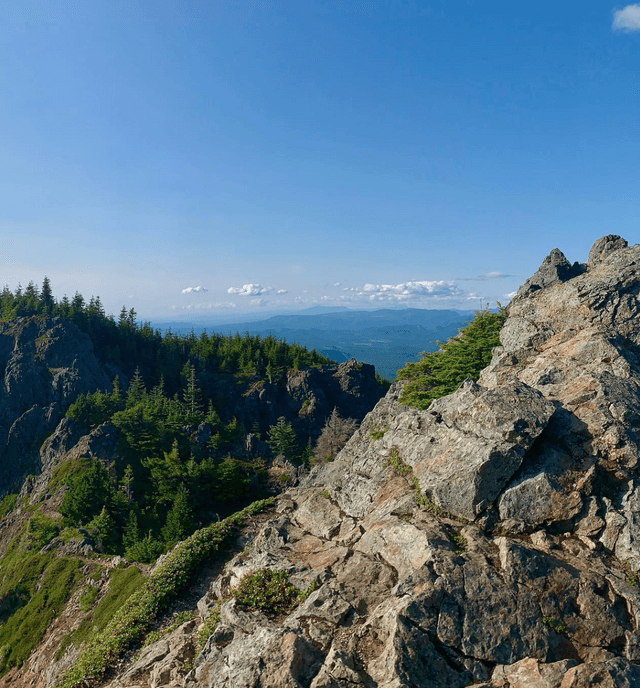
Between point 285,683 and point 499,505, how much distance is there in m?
8.79

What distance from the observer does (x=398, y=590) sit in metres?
12.4

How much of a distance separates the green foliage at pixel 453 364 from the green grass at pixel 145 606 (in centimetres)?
1683

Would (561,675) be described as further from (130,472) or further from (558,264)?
(130,472)

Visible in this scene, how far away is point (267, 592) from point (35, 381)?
4254 inches

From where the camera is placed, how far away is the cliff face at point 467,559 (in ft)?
36.2

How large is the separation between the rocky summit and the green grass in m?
1.09

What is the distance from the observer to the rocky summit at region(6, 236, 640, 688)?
36.3 feet

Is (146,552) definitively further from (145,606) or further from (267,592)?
(267,592)

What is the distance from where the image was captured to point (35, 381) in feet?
329

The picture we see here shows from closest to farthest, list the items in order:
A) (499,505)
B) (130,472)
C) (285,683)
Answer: (285,683), (499,505), (130,472)

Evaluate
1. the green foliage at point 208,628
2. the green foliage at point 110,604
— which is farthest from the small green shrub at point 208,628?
the green foliage at point 110,604

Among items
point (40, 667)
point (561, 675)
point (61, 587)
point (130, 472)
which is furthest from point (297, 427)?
point (561, 675)

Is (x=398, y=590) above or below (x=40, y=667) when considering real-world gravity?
above

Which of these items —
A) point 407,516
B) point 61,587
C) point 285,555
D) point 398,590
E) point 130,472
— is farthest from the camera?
point 130,472
